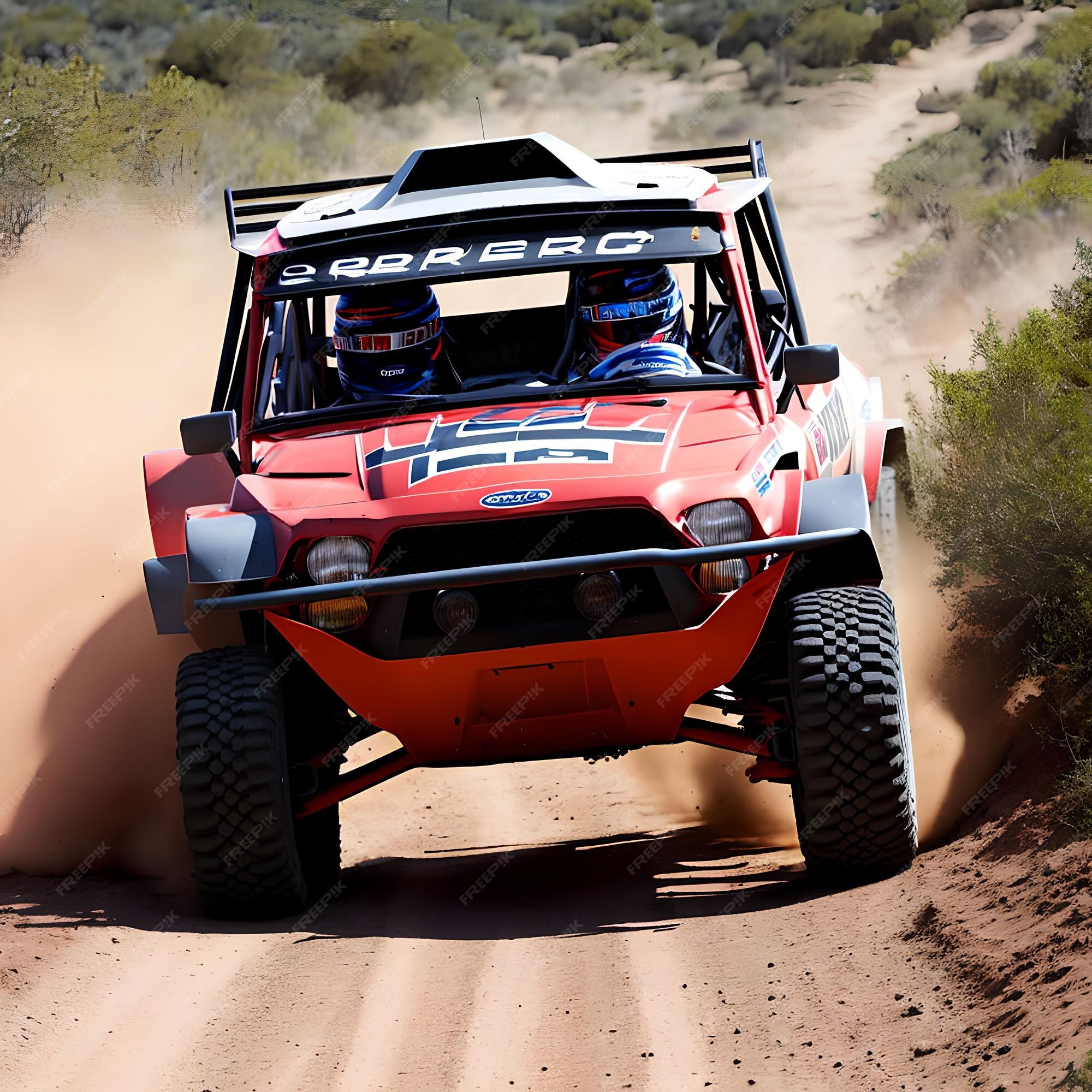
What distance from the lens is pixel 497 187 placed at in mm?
6414

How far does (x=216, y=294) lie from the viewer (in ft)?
54.6

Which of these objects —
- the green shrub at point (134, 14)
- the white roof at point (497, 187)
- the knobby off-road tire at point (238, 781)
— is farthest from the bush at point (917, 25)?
the knobby off-road tire at point (238, 781)

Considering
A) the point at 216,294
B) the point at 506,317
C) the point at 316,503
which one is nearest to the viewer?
the point at 316,503

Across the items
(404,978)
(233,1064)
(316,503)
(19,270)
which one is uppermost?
(316,503)

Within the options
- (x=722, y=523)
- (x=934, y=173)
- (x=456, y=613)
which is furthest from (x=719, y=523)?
(x=934, y=173)

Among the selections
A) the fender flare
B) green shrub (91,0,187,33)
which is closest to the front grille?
the fender flare

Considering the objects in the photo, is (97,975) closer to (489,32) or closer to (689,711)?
(689,711)

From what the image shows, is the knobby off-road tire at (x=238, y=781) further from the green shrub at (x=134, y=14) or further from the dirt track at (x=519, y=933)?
the green shrub at (x=134, y=14)

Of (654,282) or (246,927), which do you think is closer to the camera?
(246,927)

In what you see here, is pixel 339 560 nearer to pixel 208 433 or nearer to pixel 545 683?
pixel 545 683

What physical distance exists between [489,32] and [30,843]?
89.6ft

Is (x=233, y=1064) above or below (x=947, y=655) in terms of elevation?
above

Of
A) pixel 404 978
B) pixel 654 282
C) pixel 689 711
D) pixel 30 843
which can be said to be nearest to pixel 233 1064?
pixel 404 978

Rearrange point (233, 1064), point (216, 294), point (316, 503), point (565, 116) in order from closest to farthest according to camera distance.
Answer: point (233, 1064) < point (316, 503) < point (216, 294) < point (565, 116)
